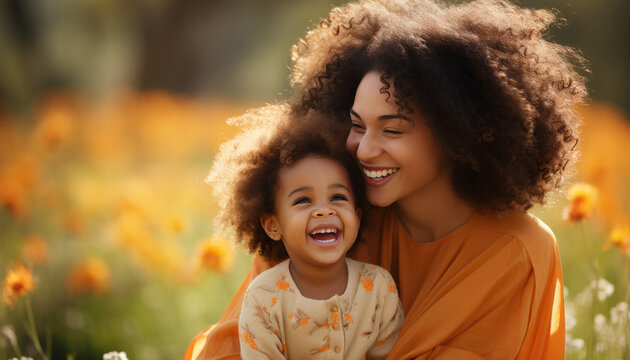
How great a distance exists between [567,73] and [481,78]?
1.50 ft

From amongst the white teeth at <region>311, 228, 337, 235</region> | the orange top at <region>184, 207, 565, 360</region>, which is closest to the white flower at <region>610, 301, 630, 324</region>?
the orange top at <region>184, 207, 565, 360</region>

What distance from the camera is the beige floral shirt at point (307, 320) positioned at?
238 centimetres

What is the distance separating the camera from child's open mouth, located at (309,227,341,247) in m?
2.40

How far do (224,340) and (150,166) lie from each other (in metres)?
4.65

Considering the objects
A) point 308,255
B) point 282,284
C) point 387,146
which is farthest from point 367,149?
point 282,284

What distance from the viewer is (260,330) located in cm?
237

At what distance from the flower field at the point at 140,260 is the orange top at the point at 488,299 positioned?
563 millimetres

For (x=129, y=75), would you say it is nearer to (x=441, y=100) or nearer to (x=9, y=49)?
(x=9, y=49)

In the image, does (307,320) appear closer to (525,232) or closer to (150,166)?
(525,232)

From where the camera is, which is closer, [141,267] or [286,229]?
[286,229]

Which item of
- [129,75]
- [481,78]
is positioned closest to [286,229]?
[481,78]

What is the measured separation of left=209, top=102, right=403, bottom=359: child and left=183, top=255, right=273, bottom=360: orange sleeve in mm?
272

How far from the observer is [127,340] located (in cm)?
394

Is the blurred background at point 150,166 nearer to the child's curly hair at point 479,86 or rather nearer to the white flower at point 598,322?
the white flower at point 598,322
